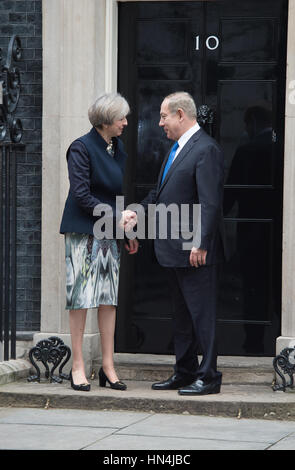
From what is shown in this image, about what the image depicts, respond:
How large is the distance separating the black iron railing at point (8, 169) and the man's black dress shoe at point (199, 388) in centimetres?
140

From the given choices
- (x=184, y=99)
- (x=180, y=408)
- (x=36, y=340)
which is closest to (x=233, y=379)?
(x=180, y=408)

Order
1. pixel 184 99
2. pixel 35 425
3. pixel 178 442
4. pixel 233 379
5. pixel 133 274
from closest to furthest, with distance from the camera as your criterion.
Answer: pixel 178 442, pixel 35 425, pixel 184 99, pixel 233 379, pixel 133 274

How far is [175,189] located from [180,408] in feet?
4.57

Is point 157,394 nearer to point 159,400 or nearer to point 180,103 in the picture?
point 159,400

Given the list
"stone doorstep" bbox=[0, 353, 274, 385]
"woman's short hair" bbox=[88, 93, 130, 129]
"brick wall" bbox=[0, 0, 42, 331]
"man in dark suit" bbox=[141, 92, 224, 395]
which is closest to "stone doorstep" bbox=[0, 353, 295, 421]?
"stone doorstep" bbox=[0, 353, 274, 385]

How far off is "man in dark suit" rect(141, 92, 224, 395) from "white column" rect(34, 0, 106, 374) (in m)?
0.91

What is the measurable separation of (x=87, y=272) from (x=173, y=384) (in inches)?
36.7

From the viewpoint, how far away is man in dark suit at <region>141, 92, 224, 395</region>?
7.47 metres

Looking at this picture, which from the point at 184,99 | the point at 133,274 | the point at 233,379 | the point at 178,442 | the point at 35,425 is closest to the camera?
the point at 178,442

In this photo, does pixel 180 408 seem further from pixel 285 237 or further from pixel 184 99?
pixel 184 99

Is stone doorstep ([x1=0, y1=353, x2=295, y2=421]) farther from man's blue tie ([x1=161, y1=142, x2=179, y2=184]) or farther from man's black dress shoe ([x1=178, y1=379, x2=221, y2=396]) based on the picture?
man's blue tie ([x1=161, y1=142, x2=179, y2=184])

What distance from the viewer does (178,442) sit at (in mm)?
6379

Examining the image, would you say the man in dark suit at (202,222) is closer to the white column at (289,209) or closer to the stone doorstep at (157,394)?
the stone doorstep at (157,394)

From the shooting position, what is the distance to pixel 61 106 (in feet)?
27.5
